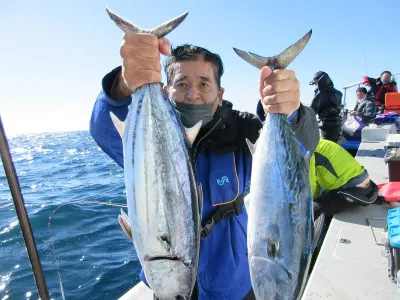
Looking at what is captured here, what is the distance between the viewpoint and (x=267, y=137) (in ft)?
4.72

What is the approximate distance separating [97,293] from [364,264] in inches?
139

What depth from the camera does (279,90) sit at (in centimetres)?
131

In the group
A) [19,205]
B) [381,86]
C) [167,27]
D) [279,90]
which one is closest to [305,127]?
[279,90]

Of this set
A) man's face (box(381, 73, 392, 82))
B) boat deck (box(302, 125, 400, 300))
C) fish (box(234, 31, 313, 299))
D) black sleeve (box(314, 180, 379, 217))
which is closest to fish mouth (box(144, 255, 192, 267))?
fish (box(234, 31, 313, 299))

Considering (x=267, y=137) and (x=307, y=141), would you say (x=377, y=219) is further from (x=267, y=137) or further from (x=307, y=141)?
(x=267, y=137)

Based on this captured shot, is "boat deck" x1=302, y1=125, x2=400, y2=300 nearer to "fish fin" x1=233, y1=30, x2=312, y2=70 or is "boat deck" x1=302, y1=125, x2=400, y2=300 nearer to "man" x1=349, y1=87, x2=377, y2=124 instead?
"fish fin" x1=233, y1=30, x2=312, y2=70

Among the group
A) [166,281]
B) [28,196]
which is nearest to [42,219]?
[28,196]

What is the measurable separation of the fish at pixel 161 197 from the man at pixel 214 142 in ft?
1.09

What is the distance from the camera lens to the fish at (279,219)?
1.21 m

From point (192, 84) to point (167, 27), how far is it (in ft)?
1.99

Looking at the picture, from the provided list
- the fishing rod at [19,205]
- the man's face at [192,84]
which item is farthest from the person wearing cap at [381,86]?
the fishing rod at [19,205]

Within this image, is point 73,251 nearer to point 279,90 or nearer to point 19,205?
point 19,205

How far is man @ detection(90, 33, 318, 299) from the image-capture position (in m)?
1.65

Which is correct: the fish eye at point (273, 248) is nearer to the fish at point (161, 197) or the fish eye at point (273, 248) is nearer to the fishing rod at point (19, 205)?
the fish at point (161, 197)
